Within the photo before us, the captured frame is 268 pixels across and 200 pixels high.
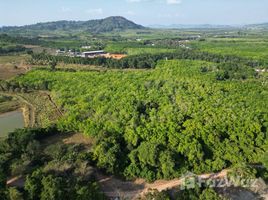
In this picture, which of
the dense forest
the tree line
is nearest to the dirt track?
the dense forest

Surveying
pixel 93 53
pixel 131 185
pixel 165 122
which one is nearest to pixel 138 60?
pixel 93 53

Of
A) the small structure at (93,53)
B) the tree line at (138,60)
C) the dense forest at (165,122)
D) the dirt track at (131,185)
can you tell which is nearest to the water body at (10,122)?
the dense forest at (165,122)

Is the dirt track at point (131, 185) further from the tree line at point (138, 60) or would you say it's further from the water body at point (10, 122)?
the tree line at point (138, 60)

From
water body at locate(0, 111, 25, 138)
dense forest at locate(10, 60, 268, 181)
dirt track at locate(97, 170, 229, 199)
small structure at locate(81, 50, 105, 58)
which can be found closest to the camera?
dirt track at locate(97, 170, 229, 199)

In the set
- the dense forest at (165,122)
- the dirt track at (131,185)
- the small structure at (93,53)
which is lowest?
the dirt track at (131,185)

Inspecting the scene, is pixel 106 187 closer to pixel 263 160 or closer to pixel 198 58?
pixel 263 160

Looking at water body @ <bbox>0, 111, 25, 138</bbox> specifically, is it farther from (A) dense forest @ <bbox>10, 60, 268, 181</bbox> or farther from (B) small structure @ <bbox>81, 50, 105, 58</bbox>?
(B) small structure @ <bbox>81, 50, 105, 58</bbox>

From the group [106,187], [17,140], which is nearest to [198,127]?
[106,187]
